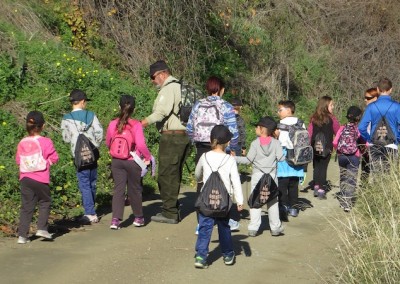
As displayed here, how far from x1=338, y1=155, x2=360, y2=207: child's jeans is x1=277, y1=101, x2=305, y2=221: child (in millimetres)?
733

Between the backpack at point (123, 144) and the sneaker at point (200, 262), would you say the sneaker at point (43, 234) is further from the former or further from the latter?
the sneaker at point (200, 262)

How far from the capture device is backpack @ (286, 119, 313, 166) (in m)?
10.7

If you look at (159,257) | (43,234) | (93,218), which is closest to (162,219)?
(93,218)

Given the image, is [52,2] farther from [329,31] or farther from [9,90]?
[329,31]

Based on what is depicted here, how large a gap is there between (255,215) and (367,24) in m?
15.1

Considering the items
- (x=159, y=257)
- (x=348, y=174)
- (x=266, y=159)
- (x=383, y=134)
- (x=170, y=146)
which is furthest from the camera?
(x=348, y=174)

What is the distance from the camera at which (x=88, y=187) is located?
9.56 m

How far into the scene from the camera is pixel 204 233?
25.9ft

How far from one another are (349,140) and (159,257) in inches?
176

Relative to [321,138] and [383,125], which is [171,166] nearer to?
[383,125]

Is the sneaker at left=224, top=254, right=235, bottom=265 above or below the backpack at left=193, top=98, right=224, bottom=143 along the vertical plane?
below

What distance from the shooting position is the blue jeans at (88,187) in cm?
955

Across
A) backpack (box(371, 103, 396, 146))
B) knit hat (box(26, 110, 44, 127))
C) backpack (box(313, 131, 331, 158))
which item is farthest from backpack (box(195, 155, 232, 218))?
backpack (box(313, 131, 331, 158))

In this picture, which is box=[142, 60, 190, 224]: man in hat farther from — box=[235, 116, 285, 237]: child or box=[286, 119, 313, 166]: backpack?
box=[286, 119, 313, 166]: backpack
